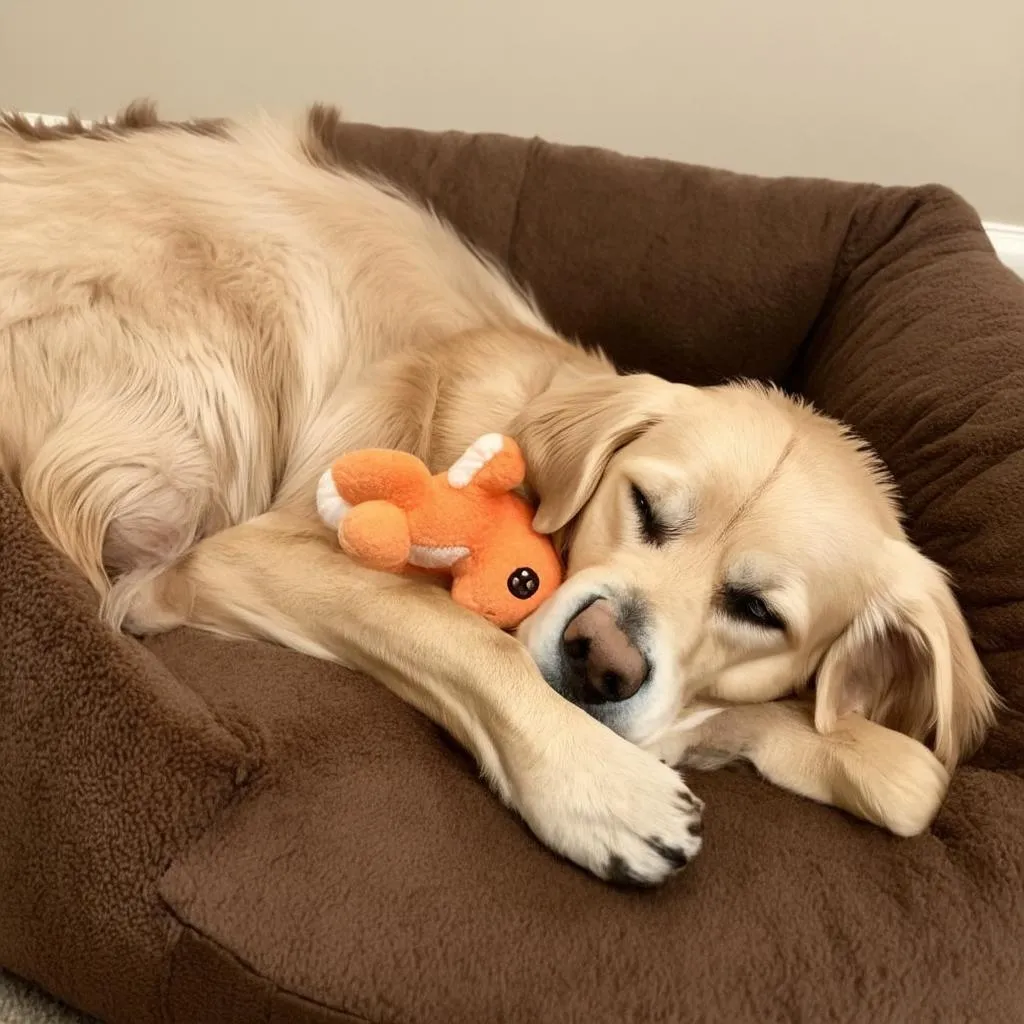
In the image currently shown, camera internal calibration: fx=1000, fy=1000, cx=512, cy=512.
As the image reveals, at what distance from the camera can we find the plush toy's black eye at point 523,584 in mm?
1489

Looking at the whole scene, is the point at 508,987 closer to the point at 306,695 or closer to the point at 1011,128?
the point at 306,695

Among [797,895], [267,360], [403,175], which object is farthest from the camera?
[403,175]

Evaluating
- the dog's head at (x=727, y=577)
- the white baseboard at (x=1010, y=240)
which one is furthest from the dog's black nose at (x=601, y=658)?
the white baseboard at (x=1010, y=240)

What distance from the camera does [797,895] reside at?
4.06 ft

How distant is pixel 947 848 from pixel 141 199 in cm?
173

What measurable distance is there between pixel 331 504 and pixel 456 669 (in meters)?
0.34

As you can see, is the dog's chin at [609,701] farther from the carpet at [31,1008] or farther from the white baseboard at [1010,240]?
the white baseboard at [1010,240]

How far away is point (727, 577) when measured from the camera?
1424 millimetres

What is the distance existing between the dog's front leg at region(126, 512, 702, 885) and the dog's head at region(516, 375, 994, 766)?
10cm

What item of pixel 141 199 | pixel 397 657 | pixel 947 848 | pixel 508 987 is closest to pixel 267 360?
pixel 141 199

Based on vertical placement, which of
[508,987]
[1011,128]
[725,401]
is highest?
[1011,128]

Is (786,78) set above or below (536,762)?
above

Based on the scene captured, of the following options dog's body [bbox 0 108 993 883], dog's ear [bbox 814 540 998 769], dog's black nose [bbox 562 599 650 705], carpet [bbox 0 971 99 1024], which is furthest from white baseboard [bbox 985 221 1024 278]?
carpet [bbox 0 971 99 1024]

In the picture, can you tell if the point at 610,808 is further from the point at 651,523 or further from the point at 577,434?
the point at 577,434
